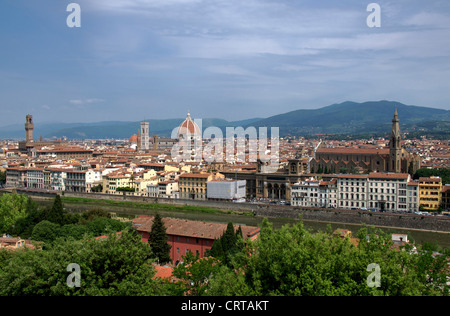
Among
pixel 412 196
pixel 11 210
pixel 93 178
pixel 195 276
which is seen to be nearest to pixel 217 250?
pixel 195 276

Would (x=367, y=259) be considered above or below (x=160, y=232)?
above

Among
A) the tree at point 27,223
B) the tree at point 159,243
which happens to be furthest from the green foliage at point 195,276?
the tree at point 27,223

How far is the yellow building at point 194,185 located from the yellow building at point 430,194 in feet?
46.1

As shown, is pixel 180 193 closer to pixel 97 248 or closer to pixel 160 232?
pixel 160 232

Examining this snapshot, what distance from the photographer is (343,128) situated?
18562 centimetres

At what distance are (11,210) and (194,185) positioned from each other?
14.7 m

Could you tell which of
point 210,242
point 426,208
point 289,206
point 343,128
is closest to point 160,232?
point 210,242

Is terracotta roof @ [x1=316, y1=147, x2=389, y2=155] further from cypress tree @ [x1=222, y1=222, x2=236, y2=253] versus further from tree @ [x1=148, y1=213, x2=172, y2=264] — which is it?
tree @ [x1=148, y1=213, x2=172, y2=264]

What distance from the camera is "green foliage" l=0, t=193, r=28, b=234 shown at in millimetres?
18391

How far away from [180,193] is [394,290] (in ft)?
86.6

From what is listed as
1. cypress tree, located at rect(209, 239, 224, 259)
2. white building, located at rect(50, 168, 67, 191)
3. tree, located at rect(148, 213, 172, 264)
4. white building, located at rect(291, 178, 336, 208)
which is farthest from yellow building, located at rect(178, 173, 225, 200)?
cypress tree, located at rect(209, 239, 224, 259)

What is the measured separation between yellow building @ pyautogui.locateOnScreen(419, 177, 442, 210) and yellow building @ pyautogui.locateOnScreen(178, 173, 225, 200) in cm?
1404

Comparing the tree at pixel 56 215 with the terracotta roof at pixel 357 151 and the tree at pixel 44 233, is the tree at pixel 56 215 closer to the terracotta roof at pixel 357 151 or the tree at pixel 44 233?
the tree at pixel 44 233
